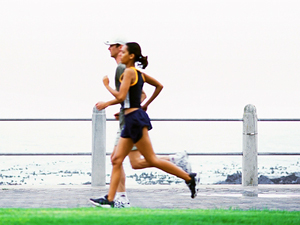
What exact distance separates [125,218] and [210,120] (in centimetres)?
562

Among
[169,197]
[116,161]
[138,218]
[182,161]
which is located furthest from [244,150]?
[138,218]

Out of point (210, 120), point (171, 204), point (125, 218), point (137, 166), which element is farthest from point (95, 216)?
point (210, 120)

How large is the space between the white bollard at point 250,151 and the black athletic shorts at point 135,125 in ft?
15.0

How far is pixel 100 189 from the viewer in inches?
404

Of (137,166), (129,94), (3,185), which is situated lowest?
(3,185)

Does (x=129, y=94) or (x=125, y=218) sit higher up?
(x=129, y=94)

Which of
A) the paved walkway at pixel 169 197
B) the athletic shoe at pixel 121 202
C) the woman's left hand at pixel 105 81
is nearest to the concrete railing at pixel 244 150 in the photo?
the paved walkway at pixel 169 197

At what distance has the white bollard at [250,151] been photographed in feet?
35.8

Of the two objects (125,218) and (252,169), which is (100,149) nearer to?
(252,169)

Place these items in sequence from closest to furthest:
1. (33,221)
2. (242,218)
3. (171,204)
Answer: (33,221)
(242,218)
(171,204)

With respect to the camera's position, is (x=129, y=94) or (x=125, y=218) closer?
(x=125, y=218)

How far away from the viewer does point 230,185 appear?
36.5 ft

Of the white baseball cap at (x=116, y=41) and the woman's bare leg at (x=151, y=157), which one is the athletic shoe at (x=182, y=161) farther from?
the white baseball cap at (x=116, y=41)

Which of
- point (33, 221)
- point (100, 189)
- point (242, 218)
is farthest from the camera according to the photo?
point (100, 189)
